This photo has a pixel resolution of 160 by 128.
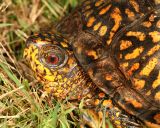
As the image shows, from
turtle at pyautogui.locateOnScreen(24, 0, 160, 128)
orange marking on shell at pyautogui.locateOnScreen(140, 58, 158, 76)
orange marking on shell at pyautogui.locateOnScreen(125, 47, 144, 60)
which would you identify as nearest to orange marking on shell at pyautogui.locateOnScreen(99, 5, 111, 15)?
turtle at pyautogui.locateOnScreen(24, 0, 160, 128)

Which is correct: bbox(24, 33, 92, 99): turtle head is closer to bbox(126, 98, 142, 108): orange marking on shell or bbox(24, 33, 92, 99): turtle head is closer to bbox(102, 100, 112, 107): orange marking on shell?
bbox(102, 100, 112, 107): orange marking on shell

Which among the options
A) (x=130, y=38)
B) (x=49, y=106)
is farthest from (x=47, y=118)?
(x=130, y=38)

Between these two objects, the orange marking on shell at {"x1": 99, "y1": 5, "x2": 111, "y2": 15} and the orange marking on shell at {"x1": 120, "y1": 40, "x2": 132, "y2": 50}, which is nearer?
the orange marking on shell at {"x1": 120, "y1": 40, "x2": 132, "y2": 50}

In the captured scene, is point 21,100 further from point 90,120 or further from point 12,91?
point 90,120

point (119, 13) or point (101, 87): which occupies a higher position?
point (119, 13)

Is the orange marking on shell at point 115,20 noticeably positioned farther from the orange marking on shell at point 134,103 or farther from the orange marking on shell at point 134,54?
the orange marking on shell at point 134,103

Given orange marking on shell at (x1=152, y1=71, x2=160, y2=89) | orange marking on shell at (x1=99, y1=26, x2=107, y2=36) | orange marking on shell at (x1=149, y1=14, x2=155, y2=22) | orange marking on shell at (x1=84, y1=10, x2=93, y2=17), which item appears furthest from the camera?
orange marking on shell at (x1=84, y1=10, x2=93, y2=17)

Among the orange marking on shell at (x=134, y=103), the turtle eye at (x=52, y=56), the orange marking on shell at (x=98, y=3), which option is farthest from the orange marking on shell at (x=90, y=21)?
the orange marking on shell at (x=134, y=103)
